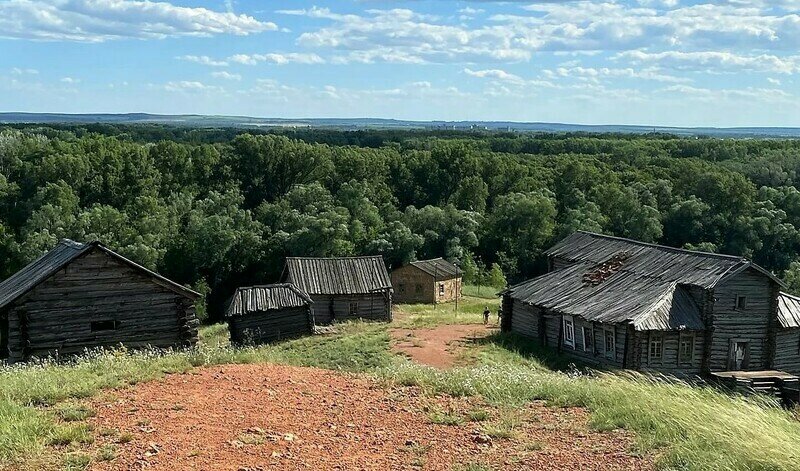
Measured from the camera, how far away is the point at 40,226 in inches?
2036

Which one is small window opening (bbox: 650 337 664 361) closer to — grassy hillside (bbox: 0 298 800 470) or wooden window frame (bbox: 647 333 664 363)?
wooden window frame (bbox: 647 333 664 363)

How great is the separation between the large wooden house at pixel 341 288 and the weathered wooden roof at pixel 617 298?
28.7ft

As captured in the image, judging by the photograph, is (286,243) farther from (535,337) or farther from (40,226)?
(535,337)

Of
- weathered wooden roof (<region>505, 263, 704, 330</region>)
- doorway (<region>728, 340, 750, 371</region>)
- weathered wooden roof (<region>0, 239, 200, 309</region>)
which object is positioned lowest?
doorway (<region>728, 340, 750, 371</region>)

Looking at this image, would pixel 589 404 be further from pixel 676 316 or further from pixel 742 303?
pixel 742 303

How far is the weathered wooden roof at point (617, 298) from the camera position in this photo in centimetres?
2724

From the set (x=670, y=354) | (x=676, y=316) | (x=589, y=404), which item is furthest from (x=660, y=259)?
(x=589, y=404)

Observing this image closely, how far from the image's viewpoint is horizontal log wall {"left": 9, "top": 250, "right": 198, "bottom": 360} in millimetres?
22422

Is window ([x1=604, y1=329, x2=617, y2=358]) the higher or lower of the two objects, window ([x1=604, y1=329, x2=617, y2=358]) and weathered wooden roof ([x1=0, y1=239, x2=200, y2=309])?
the lower

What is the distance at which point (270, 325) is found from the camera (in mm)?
34656

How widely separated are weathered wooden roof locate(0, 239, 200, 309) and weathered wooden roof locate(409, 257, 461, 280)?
26718mm

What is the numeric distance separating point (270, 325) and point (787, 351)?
2122 centimetres

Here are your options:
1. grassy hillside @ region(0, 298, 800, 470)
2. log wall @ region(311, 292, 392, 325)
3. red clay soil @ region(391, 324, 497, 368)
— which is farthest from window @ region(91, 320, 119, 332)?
log wall @ region(311, 292, 392, 325)

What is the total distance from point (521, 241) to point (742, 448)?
57528mm
